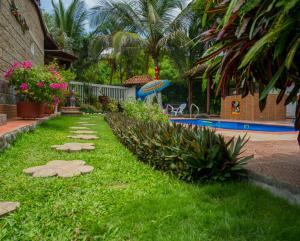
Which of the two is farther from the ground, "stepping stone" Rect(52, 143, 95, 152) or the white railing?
the white railing

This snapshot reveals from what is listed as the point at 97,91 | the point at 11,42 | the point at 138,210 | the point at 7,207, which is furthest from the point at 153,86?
the point at 7,207

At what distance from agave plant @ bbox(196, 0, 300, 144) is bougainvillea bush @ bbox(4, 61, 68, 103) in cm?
527

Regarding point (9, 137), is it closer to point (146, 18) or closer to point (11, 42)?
point (11, 42)

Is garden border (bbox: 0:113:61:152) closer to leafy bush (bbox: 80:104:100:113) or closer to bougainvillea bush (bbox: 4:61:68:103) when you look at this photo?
bougainvillea bush (bbox: 4:61:68:103)

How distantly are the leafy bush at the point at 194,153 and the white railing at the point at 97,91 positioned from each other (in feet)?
45.7

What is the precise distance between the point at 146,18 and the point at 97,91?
5329 mm

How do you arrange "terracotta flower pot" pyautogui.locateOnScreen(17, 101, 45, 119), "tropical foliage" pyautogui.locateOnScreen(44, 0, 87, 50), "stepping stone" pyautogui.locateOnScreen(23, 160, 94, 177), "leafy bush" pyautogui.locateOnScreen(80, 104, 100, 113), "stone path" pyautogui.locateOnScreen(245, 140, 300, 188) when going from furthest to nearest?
"tropical foliage" pyautogui.locateOnScreen(44, 0, 87, 50) → "leafy bush" pyautogui.locateOnScreen(80, 104, 100, 113) → "terracotta flower pot" pyautogui.locateOnScreen(17, 101, 45, 119) → "stepping stone" pyautogui.locateOnScreen(23, 160, 94, 177) → "stone path" pyautogui.locateOnScreen(245, 140, 300, 188)

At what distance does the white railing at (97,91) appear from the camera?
58.7 feet

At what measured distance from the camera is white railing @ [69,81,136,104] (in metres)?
17.9

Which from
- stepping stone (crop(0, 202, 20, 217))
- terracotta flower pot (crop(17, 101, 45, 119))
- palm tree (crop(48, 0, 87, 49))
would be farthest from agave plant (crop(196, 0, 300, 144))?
palm tree (crop(48, 0, 87, 49))

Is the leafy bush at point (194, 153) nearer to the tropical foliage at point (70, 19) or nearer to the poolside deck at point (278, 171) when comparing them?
the poolside deck at point (278, 171)

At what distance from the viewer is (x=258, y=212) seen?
2.21 m

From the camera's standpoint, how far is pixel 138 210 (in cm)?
230

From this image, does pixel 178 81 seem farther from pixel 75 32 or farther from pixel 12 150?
pixel 12 150
